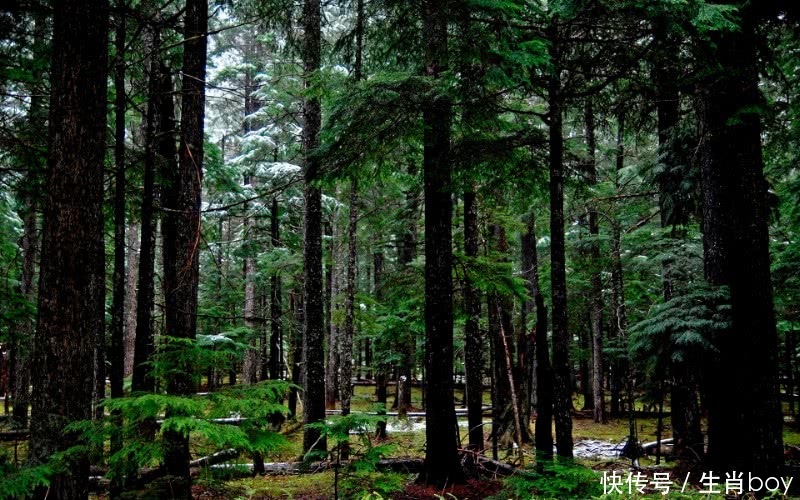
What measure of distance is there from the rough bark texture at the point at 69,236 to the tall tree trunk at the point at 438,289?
4660mm

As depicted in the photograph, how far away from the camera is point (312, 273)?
38.2 feet

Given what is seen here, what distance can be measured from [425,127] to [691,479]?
24.9ft

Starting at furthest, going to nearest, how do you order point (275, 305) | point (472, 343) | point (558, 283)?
point (275, 305)
point (472, 343)
point (558, 283)

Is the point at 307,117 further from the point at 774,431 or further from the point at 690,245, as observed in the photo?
the point at 774,431

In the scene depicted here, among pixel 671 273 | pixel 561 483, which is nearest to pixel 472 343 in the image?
pixel 671 273

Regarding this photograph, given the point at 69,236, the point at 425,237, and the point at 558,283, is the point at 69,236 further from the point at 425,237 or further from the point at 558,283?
the point at 558,283

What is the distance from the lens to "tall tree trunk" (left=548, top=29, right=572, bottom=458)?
7.85 meters

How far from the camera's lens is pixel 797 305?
49.3 ft

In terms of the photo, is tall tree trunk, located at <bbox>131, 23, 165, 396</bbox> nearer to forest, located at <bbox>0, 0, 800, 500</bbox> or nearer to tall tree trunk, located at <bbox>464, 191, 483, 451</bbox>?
forest, located at <bbox>0, 0, 800, 500</bbox>

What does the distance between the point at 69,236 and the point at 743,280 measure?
9361 millimetres

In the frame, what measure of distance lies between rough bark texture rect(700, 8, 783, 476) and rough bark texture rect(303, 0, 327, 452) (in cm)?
782

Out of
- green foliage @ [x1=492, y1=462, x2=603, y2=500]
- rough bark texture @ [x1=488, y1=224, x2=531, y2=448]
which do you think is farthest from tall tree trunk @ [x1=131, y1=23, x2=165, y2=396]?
rough bark texture @ [x1=488, y1=224, x2=531, y2=448]

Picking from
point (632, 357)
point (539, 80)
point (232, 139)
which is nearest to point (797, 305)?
point (632, 357)

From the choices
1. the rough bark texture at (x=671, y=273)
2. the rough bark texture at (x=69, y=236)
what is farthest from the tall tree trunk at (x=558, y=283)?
the rough bark texture at (x=69, y=236)
